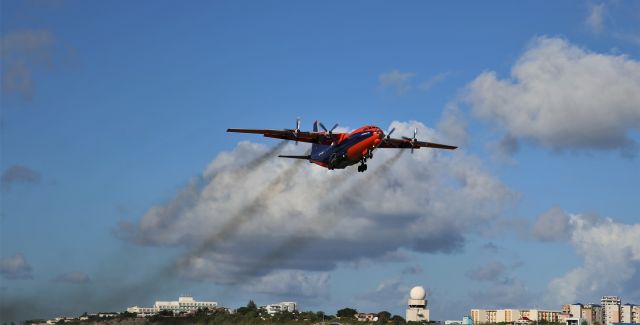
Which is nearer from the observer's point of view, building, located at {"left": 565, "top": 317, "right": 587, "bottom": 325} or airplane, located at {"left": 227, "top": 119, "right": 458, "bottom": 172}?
airplane, located at {"left": 227, "top": 119, "right": 458, "bottom": 172}

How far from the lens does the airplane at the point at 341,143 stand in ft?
367

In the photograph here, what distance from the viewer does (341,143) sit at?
114 metres

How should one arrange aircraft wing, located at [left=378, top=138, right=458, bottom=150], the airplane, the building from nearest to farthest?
the airplane < aircraft wing, located at [left=378, top=138, right=458, bottom=150] < the building

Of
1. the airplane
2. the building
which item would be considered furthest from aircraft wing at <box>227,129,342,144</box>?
the building

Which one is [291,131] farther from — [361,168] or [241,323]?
[241,323]

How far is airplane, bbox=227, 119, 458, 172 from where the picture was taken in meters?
112

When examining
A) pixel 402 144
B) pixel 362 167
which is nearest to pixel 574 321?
pixel 402 144

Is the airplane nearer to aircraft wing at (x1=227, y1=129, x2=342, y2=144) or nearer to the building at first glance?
aircraft wing at (x1=227, y1=129, x2=342, y2=144)

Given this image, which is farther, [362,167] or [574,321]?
[574,321]

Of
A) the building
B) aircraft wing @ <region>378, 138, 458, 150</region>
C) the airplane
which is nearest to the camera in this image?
the airplane

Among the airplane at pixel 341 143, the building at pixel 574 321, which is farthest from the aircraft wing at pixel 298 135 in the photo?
the building at pixel 574 321

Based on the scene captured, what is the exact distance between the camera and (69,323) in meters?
173

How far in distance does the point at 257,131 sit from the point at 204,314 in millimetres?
87807

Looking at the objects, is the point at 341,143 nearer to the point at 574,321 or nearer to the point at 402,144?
the point at 402,144
